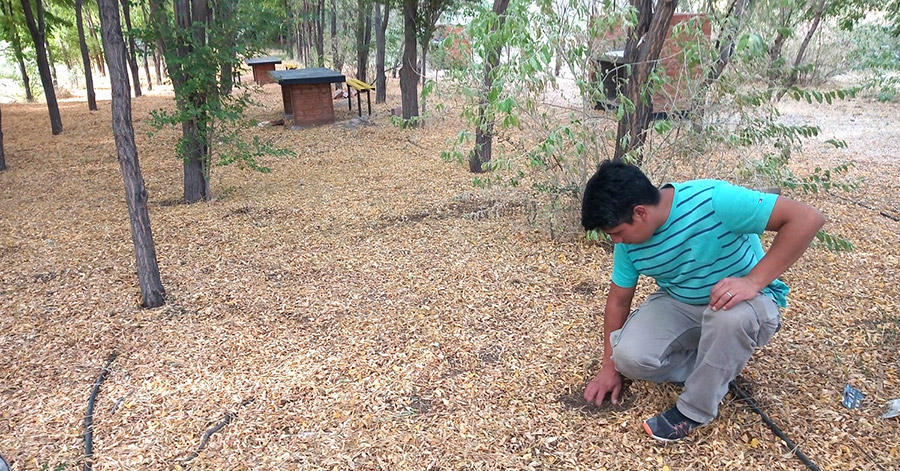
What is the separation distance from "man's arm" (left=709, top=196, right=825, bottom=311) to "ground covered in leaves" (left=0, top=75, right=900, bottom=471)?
1.96 ft

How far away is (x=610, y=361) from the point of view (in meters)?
2.40

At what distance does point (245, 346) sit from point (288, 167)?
510cm

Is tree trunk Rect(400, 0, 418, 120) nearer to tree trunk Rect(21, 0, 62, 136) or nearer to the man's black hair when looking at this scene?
tree trunk Rect(21, 0, 62, 136)

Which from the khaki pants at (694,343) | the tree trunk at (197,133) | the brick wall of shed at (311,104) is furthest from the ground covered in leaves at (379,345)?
the brick wall of shed at (311,104)

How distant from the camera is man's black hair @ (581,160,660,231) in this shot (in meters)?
1.87

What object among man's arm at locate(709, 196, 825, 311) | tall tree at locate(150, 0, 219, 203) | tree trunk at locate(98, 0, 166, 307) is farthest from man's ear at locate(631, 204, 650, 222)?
tall tree at locate(150, 0, 219, 203)

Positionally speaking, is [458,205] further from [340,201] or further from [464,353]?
[464,353]

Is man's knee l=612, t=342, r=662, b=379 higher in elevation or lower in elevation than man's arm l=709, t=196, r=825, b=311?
lower

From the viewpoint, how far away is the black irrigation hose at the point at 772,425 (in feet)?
6.46

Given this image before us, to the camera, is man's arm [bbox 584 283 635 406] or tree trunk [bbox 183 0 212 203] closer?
man's arm [bbox 584 283 635 406]

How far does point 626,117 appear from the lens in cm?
404

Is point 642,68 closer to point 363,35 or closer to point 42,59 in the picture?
point 42,59

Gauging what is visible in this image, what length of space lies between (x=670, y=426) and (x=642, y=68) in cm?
255

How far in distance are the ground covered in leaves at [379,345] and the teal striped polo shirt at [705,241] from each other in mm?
583
